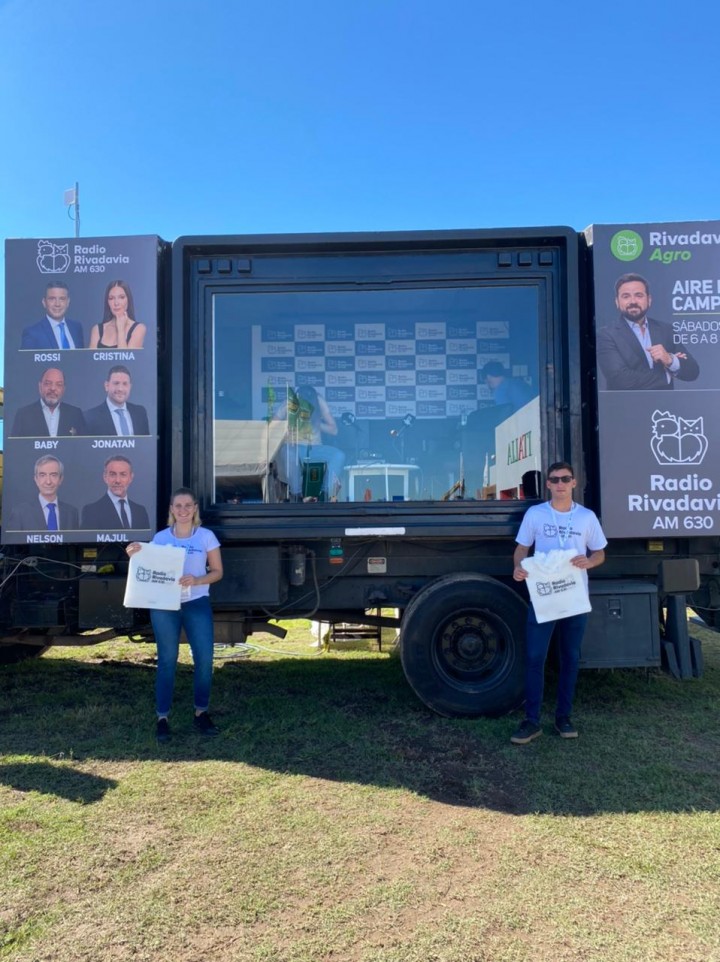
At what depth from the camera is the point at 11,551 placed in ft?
16.7

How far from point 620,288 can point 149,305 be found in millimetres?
3315

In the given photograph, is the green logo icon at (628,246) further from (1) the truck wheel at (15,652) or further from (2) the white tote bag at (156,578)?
(1) the truck wheel at (15,652)

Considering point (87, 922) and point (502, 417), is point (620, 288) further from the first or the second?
point (87, 922)

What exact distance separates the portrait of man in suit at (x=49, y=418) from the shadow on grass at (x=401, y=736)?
6.73 feet

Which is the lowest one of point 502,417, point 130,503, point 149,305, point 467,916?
point 467,916

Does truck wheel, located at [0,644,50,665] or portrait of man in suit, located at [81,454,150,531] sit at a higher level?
portrait of man in suit, located at [81,454,150,531]

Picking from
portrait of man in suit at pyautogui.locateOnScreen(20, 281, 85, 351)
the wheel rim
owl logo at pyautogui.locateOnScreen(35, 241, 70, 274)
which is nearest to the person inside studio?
the wheel rim

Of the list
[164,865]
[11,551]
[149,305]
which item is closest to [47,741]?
[11,551]

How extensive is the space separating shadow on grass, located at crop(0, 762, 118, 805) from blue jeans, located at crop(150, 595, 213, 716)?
683 mm

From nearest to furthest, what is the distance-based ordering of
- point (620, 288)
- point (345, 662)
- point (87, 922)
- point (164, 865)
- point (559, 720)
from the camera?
point (87, 922), point (164, 865), point (559, 720), point (620, 288), point (345, 662)

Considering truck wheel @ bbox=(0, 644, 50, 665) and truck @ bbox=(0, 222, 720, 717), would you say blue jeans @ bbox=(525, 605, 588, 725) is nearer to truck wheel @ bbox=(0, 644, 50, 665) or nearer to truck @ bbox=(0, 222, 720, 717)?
truck @ bbox=(0, 222, 720, 717)

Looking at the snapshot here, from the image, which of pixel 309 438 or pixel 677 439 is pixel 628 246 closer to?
pixel 677 439

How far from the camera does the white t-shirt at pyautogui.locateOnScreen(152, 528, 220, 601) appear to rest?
4496 mm

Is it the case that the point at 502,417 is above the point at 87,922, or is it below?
above
